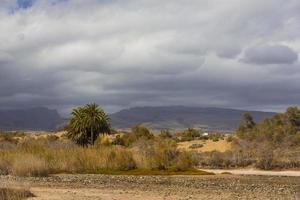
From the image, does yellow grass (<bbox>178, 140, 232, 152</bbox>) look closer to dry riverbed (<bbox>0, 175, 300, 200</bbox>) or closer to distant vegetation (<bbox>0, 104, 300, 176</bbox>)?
distant vegetation (<bbox>0, 104, 300, 176</bbox>)

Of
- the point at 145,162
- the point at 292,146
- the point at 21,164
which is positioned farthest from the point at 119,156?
the point at 292,146

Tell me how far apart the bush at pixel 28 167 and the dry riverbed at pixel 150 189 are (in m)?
3.20

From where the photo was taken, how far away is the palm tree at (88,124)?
72062 mm

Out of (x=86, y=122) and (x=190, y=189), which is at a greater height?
(x=86, y=122)

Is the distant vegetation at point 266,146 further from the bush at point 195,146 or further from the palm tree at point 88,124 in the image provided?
the palm tree at point 88,124

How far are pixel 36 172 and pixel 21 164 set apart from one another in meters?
1.37

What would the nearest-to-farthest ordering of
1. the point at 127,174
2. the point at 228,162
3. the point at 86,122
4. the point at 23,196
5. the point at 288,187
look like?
the point at 23,196
the point at 288,187
the point at 127,174
the point at 228,162
the point at 86,122

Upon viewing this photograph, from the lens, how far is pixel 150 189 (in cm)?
3341

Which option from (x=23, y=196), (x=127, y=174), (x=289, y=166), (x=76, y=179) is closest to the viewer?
(x=23, y=196)

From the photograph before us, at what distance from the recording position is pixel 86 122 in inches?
2842

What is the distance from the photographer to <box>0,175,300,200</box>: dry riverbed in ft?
94.6

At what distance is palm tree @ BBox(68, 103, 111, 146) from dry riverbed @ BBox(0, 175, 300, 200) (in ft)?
102

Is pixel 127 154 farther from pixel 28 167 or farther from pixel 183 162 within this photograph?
pixel 28 167

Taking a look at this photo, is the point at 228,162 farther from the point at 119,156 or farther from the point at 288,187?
the point at 288,187
